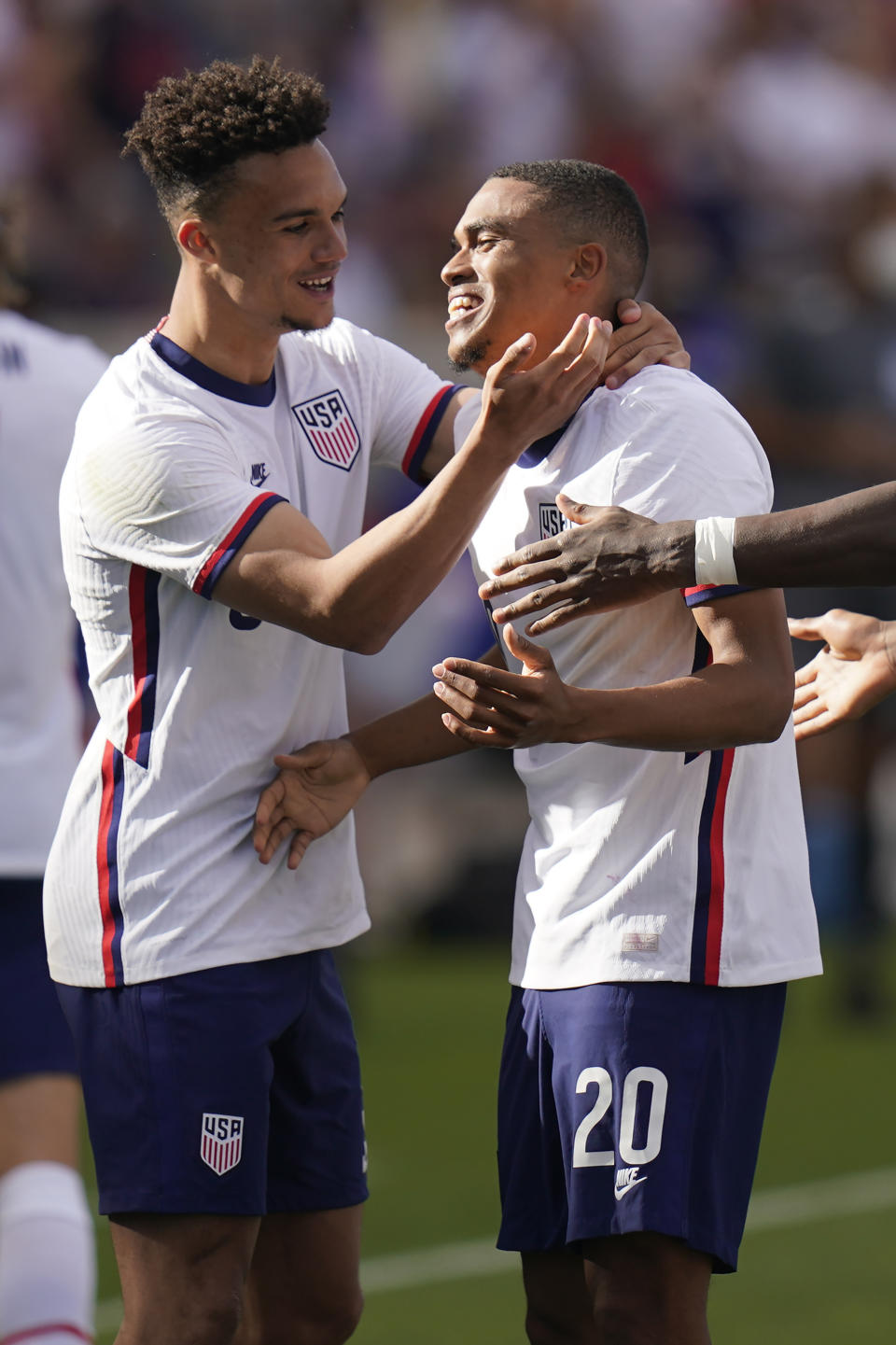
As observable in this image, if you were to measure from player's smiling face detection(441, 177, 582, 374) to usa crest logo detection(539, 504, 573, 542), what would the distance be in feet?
0.87

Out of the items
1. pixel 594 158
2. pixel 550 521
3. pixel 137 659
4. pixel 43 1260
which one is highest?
pixel 594 158

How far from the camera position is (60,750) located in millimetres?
3346

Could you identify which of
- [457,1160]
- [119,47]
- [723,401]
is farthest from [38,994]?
[119,47]

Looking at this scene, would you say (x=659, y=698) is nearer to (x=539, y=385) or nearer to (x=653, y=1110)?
(x=539, y=385)

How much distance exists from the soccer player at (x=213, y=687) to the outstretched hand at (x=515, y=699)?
0.67 feet

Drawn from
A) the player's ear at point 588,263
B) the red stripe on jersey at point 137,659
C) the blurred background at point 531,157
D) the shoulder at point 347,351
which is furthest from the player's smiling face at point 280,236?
the blurred background at point 531,157

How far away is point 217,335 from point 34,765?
90 centimetres

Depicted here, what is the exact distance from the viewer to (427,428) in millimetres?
3252

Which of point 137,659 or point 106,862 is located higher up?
point 137,659

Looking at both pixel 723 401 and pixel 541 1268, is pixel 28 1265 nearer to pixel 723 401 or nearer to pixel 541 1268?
pixel 541 1268

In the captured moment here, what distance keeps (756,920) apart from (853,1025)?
5489mm

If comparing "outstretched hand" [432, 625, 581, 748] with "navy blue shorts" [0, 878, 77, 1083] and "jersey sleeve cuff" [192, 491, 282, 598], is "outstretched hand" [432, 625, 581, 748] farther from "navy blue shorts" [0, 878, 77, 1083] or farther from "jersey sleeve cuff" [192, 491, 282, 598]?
"navy blue shorts" [0, 878, 77, 1083]

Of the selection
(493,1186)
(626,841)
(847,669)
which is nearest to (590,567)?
(626,841)

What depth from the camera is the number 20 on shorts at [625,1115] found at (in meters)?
2.62
